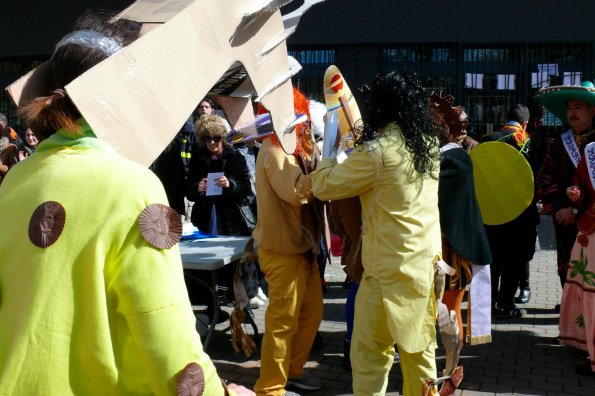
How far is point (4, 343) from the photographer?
4.46ft

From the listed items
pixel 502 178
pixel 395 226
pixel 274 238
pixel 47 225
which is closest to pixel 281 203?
pixel 274 238

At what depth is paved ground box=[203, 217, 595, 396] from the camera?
4.34 meters

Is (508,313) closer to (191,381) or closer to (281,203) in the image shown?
(281,203)

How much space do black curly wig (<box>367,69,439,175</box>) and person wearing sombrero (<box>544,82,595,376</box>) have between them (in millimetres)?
1841

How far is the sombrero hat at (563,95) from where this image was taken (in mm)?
4816

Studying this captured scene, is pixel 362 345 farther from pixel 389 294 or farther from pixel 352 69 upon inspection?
pixel 352 69

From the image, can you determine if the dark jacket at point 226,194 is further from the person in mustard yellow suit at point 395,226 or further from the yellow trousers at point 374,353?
the yellow trousers at point 374,353

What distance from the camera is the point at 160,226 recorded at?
4.27 ft

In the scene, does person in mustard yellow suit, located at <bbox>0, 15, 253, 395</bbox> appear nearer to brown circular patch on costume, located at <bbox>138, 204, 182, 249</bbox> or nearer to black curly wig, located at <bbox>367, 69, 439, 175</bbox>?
brown circular patch on costume, located at <bbox>138, 204, 182, 249</bbox>

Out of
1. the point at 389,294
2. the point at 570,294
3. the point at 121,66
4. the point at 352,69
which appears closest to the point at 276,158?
the point at 389,294

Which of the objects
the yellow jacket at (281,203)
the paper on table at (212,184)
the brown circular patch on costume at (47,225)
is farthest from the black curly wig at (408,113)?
the paper on table at (212,184)

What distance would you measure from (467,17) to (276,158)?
33.4 feet

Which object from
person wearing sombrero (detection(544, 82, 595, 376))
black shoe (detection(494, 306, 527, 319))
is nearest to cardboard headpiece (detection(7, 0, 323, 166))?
person wearing sombrero (detection(544, 82, 595, 376))

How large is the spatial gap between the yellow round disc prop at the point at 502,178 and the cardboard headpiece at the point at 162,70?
9.26ft
